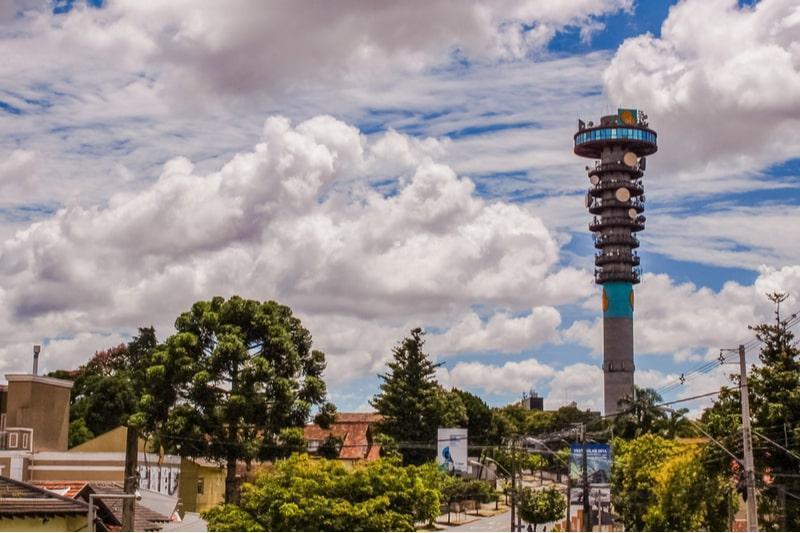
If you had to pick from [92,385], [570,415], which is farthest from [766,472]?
[570,415]

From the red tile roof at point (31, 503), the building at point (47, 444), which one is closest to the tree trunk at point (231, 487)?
the building at point (47, 444)

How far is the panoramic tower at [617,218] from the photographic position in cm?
14275

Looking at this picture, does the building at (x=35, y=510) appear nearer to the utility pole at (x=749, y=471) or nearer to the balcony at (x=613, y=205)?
the utility pole at (x=749, y=471)

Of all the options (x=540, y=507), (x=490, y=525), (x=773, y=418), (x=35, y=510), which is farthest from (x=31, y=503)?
(x=490, y=525)

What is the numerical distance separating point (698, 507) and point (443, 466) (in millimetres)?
40550

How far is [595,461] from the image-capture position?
245ft

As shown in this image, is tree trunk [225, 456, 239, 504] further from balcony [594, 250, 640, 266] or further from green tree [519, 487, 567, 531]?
balcony [594, 250, 640, 266]

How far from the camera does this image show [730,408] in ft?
185

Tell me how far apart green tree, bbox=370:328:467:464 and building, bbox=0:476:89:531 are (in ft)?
227

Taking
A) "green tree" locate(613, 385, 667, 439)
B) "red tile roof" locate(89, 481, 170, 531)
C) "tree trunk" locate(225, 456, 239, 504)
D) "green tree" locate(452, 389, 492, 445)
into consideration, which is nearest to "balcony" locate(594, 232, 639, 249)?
"green tree" locate(452, 389, 492, 445)

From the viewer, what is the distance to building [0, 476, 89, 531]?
30875 mm

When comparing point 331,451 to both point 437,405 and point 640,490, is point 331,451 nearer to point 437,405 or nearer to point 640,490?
point 640,490

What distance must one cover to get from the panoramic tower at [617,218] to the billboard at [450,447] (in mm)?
45326

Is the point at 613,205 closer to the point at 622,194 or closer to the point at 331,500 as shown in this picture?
the point at 622,194
